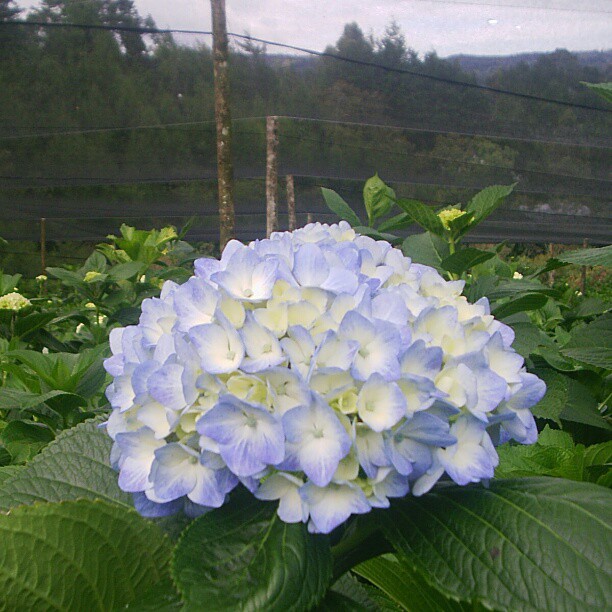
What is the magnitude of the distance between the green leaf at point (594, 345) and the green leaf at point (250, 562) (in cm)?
95

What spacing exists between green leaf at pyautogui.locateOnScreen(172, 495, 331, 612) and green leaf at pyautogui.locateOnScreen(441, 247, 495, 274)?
3.29ft

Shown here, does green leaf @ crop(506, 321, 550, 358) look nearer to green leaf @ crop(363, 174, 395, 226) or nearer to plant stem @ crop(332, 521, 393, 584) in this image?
green leaf @ crop(363, 174, 395, 226)

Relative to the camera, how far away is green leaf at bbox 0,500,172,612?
57cm

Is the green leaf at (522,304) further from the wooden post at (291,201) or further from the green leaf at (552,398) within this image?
the wooden post at (291,201)

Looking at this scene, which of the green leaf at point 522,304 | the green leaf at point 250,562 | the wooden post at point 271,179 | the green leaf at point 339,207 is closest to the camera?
the green leaf at point 250,562

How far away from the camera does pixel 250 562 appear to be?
55 cm

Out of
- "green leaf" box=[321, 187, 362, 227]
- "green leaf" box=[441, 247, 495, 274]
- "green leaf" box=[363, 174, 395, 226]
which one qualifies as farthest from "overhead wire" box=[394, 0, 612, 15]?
"green leaf" box=[441, 247, 495, 274]

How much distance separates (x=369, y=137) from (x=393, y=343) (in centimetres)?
744

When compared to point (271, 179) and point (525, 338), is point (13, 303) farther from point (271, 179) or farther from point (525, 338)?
point (271, 179)

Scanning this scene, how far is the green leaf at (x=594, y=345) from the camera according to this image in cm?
136

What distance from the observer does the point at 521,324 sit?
4.90 feet

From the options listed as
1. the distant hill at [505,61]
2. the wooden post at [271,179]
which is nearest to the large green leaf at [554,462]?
the wooden post at [271,179]

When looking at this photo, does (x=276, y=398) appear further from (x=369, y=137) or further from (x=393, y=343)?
(x=369, y=137)

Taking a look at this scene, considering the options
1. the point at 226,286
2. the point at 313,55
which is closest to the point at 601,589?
the point at 226,286
